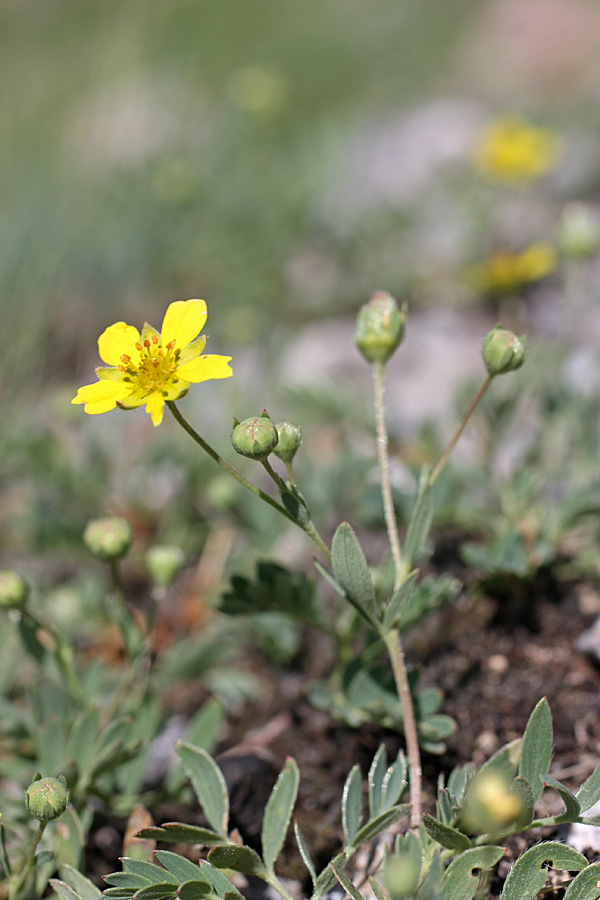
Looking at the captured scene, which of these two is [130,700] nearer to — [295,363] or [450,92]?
[295,363]

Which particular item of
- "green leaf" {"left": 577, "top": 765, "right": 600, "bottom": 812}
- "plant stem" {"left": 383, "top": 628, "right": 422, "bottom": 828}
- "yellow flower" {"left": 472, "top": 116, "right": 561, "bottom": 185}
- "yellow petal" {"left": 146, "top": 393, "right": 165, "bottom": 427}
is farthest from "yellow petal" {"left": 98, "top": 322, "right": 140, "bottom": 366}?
"yellow flower" {"left": 472, "top": 116, "right": 561, "bottom": 185}

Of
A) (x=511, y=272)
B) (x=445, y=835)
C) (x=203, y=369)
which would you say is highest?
(x=511, y=272)

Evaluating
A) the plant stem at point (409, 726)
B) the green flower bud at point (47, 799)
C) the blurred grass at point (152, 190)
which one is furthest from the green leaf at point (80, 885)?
the blurred grass at point (152, 190)

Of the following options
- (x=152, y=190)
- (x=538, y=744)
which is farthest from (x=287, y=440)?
(x=152, y=190)

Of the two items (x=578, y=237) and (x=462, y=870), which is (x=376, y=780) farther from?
(x=578, y=237)

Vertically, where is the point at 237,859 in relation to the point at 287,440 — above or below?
below

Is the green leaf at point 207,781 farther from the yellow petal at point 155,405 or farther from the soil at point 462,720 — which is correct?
the yellow petal at point 155,405
